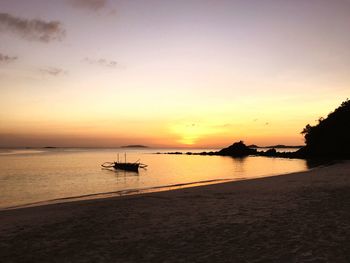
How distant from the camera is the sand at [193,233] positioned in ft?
28.3

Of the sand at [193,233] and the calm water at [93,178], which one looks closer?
the sand at [193,233]

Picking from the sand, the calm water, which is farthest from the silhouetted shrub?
the sand

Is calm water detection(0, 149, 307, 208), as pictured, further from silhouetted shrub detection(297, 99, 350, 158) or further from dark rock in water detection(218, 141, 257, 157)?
dark rock in water detection(218, 141, 257, 157)

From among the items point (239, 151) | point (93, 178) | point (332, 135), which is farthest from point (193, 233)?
point (239, 151)

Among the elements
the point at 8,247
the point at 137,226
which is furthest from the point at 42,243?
the point at 137,226

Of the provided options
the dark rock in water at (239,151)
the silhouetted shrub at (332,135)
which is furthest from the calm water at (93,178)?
the dark rock in water at (239,151)

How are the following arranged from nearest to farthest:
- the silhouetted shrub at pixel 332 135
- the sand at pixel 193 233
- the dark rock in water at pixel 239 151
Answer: the sand at pixel 193 233 < the silhouetted shrub at pixel 332 135 < the dark rock in water at pixel 239 151

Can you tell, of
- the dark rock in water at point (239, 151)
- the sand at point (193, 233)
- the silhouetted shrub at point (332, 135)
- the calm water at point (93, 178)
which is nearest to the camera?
the sand at point (193, 233)

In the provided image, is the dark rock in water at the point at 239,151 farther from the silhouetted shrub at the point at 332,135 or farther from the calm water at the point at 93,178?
the calm water at the point at 93,178

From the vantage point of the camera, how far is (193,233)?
10969 millimetres

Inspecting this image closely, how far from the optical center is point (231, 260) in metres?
8.05

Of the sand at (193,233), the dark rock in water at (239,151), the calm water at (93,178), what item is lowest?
the calm water at (93,178)

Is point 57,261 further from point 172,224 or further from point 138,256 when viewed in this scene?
point 172,224

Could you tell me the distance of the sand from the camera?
8.63 meters
